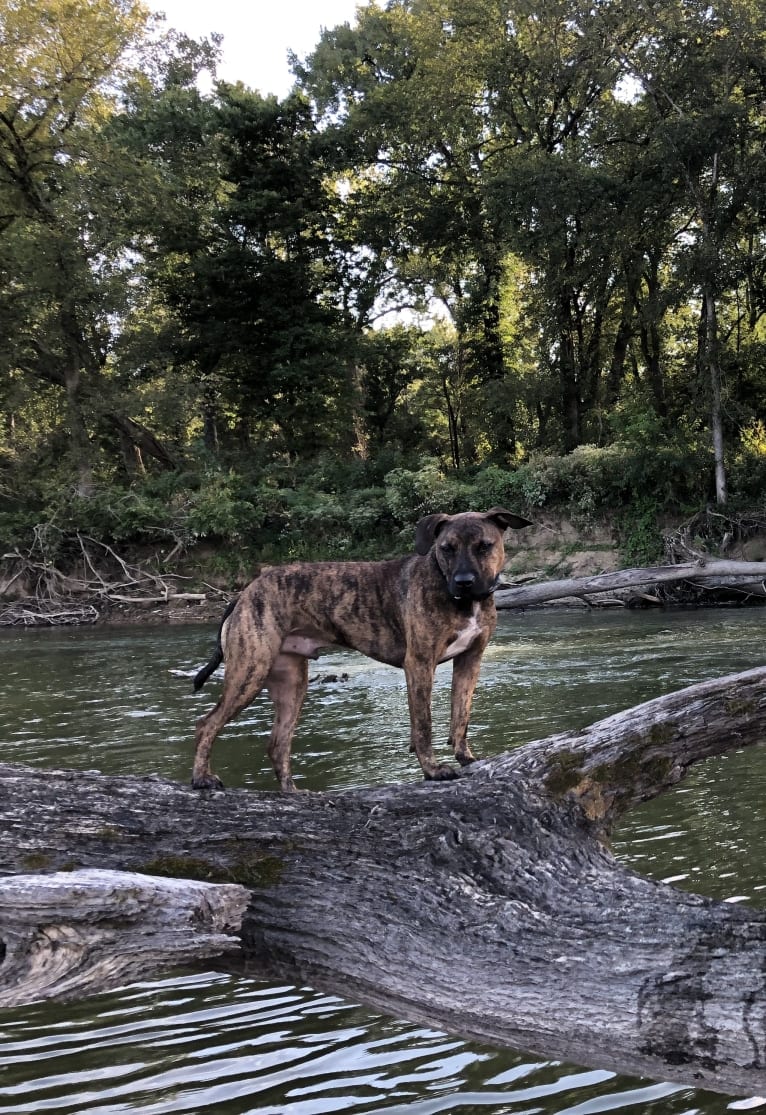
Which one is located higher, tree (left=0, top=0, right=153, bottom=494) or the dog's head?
tree (left=0, top=0, right=153, bottom=494)

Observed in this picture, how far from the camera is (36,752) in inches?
335

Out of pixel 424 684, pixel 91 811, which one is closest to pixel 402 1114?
pixel 91 811

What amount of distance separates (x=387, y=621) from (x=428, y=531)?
25.8 inches

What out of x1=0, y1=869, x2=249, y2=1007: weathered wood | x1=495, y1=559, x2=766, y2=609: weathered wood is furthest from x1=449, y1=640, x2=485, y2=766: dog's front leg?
x1=495, y1=559, x2=766, y2=609: weathered wood

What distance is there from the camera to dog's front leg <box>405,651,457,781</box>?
4453 mm

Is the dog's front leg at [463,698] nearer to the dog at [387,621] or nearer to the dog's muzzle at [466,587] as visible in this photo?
the dog at [387,621]

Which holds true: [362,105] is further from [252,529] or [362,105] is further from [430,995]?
[430,995]

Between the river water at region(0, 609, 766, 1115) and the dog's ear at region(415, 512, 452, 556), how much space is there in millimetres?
2186

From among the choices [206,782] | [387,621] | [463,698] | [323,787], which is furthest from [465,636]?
[323,787]

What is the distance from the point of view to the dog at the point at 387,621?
4.79m

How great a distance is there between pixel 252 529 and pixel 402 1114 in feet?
85.8

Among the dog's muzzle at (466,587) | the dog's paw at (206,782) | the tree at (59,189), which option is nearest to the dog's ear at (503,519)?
the dog's muzzle at (466,587)

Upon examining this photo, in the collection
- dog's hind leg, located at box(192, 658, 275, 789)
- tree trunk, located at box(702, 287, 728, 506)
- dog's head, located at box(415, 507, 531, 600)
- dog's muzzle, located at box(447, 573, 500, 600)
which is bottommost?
dog's hind leg, located at box(192, 658, 275, 789)

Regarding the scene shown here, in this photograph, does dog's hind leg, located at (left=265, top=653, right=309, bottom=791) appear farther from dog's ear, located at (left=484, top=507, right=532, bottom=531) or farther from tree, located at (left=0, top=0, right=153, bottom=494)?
tree, located at (left=0, top=0, right=153, bottom=494)
